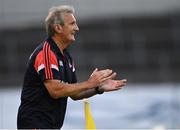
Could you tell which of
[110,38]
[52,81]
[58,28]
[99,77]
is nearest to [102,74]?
[99,77]

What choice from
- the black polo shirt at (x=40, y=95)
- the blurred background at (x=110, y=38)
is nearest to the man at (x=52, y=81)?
the black polo shirt at (x=40, y=95)

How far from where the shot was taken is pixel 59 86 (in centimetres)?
636

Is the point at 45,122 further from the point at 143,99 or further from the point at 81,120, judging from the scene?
the point at 143,99

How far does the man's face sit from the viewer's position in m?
6.61

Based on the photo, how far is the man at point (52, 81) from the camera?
6387 mm

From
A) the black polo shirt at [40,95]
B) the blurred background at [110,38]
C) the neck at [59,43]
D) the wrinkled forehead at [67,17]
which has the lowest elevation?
the black polo shirt at [40,95]

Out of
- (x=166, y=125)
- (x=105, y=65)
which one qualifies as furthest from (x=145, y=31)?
(x=166, y=125)

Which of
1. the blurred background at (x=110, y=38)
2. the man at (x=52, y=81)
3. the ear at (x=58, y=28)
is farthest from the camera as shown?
the blurred background at (x=110, y=38)

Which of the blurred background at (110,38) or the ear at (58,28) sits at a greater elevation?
the blurred background at (110,38)

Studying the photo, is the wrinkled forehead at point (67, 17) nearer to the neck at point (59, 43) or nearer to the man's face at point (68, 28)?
the man's face at point (68, 28)

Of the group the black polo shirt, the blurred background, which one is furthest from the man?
the blurred background

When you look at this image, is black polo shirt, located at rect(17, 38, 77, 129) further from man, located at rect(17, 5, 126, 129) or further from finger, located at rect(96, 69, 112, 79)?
finger, located at rect(96, 69, 112, 79)

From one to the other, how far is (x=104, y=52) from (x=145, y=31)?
1628 mm

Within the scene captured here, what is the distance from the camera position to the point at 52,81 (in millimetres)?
6375
